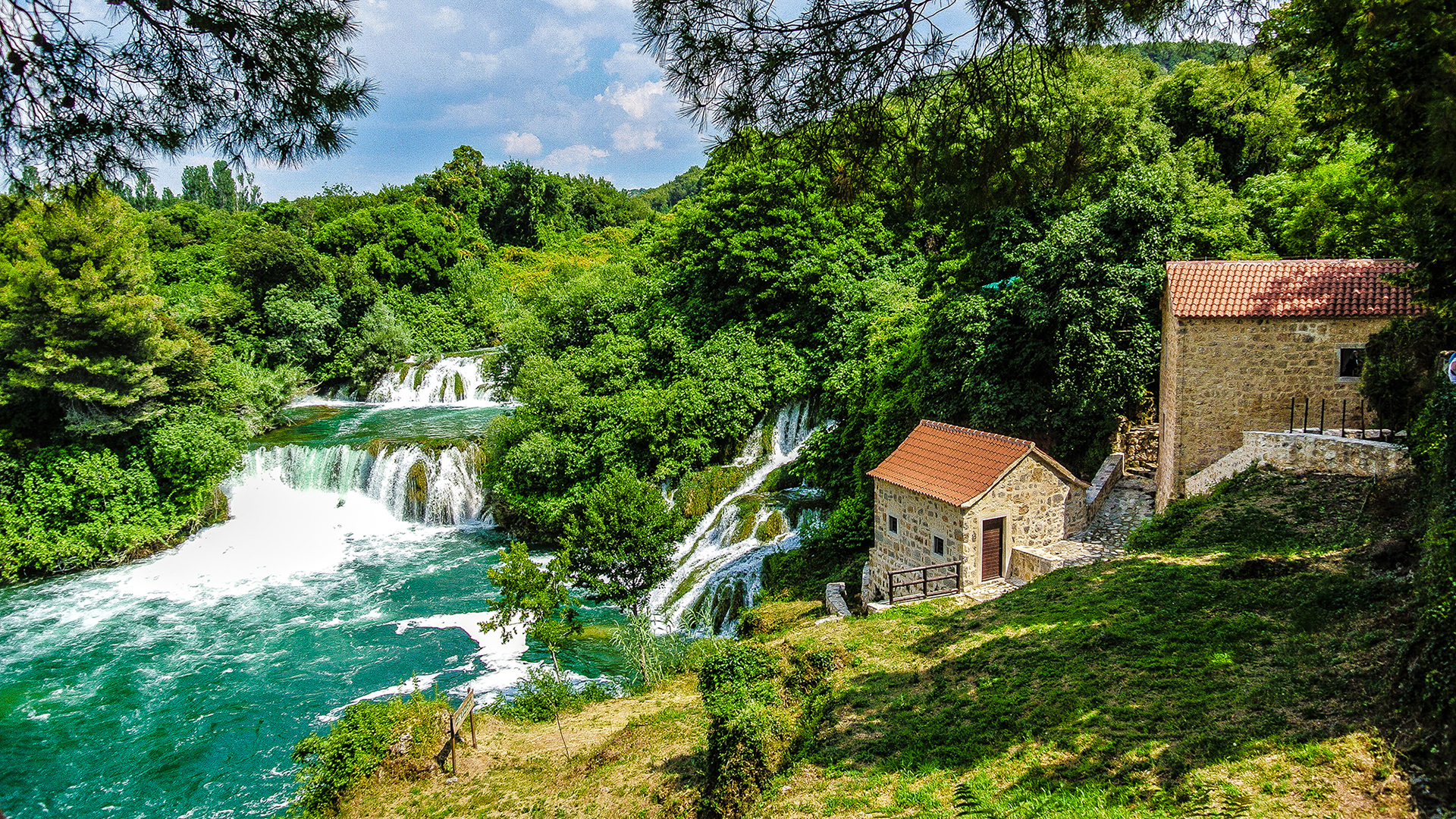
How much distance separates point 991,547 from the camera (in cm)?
1248

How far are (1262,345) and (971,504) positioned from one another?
586 cm

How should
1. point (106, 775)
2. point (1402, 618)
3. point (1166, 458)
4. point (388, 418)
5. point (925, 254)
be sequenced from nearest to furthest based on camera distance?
1. point (1402, 618)
2. point (106, 775)
3. point (1166, 458)
4. point (925, 254)
5. point (388, 418)

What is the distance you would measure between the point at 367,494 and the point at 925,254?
63.9ft

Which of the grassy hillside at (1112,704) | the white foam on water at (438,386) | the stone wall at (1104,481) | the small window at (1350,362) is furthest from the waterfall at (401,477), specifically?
the small window at (1350,362)

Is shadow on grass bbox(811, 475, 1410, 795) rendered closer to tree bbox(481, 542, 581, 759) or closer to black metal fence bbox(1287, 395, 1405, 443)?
black metal fence bbox(1287, 395, 1405, 443)

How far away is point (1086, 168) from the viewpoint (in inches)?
644

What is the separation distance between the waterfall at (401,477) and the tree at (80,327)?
3.77 metres

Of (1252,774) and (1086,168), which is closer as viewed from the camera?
(1252,774)

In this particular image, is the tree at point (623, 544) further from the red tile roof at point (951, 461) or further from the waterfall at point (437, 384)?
the waterfall at point (437, 384)

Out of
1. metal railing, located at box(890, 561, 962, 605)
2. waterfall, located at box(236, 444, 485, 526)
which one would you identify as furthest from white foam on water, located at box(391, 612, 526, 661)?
metal railing, located at box(890, 561, 962, 605)

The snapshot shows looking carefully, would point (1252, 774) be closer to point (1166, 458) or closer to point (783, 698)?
point (783, 698)

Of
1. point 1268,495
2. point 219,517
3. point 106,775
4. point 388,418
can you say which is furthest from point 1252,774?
point 388,418

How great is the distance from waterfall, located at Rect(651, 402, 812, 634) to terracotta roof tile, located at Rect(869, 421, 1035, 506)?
3.76 metres

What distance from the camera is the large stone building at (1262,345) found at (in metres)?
12.2
